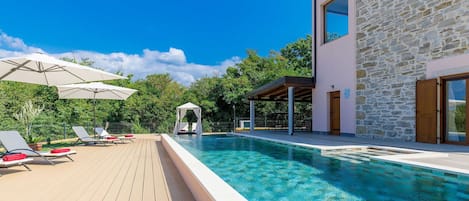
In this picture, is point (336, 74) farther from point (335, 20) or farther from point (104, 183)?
point (104, 183)

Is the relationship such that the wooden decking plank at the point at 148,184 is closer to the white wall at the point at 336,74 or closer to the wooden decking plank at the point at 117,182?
the wooden decking plank at the point at 117,182

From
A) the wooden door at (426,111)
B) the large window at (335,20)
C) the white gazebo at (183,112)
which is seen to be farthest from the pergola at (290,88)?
the wooden door at (426,111)

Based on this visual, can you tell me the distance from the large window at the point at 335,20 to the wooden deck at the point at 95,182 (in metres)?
9.33

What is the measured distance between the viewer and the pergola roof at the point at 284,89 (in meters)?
12.5

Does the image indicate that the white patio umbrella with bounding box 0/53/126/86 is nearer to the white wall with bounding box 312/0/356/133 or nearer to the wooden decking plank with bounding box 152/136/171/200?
the wooden decking plank with bounding box 152/136/171/200

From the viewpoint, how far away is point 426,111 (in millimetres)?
8164

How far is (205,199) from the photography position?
3.02m

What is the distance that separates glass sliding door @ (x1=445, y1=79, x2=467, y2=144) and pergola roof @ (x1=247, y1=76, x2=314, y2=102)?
18.8 ft

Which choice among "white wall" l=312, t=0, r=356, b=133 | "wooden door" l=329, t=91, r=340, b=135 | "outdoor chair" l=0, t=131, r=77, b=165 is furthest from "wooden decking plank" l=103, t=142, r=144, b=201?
"wooden door" l=329, t=91, r=340, b=135

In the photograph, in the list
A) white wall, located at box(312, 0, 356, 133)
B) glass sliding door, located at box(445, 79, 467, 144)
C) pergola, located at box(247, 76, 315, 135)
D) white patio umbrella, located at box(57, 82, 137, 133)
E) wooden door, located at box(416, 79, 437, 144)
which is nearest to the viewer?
glass sliding door, located at box(445, 79, 467, 144)

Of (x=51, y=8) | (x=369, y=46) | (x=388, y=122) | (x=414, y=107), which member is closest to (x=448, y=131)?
(x=414, y=107)

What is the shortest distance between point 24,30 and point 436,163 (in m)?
31.8

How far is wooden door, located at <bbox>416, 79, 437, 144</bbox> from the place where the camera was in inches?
313

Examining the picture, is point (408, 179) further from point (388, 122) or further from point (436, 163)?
point (388, 122)
